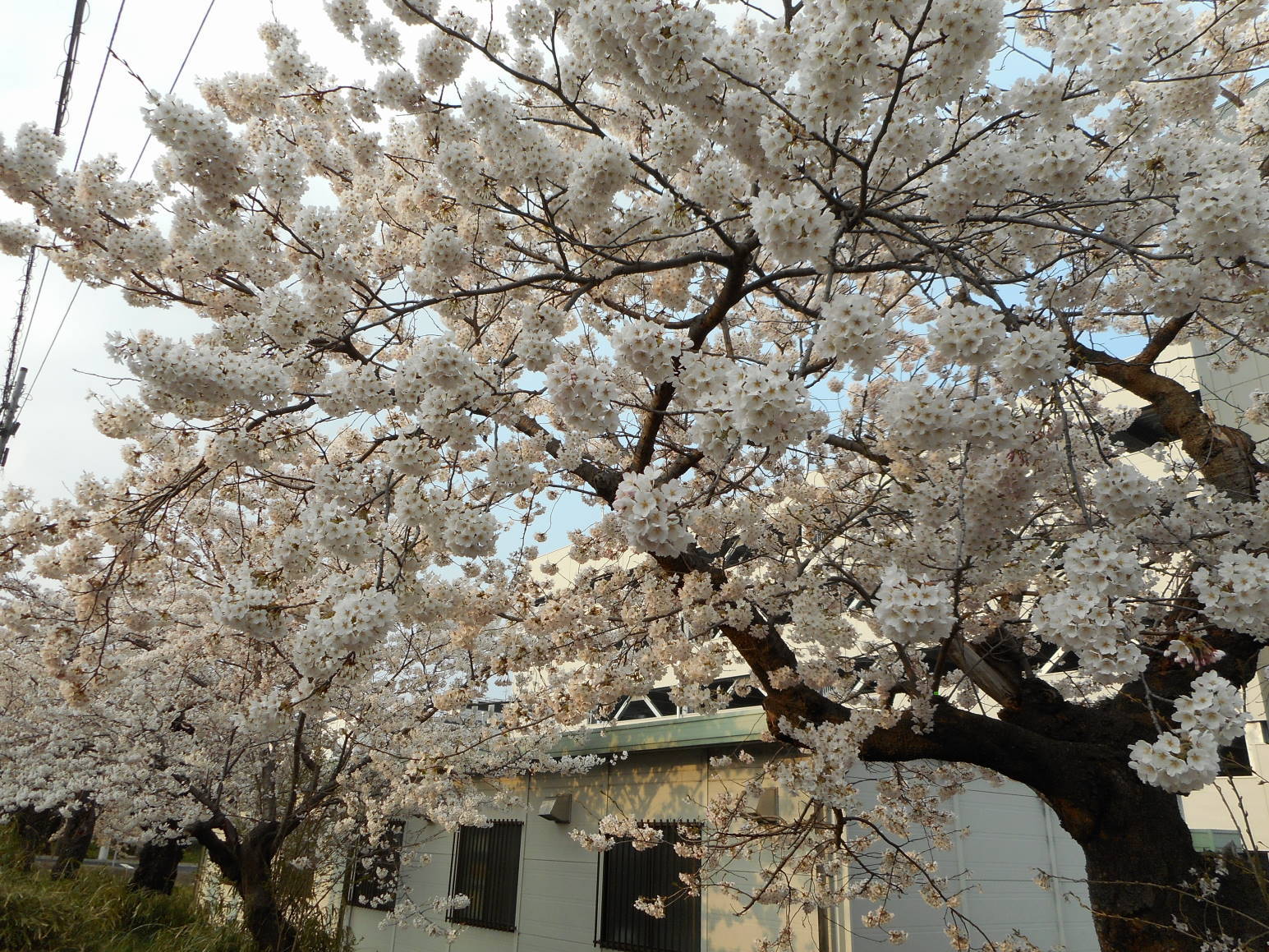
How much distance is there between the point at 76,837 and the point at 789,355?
634 inches

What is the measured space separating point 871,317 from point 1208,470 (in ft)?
11.9

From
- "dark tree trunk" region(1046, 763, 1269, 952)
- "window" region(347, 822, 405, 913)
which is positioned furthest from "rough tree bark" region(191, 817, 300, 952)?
"dark tree trunk" region(1046, 763, 1269, 952)

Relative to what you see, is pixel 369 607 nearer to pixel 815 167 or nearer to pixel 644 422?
pixel 644 422

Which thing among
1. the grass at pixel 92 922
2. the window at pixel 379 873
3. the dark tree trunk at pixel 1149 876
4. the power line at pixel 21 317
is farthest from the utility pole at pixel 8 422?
the dark tree trunk at pixel 1149 876

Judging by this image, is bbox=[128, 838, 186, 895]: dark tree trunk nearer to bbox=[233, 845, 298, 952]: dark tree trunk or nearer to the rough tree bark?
the rough tree bark

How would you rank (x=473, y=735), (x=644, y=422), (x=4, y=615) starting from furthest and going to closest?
(x=473, y=735), (x=4, y=615), (x=644, y=422)

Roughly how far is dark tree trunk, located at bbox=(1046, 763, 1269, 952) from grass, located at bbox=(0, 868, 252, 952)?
7363mm

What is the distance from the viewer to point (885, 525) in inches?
203

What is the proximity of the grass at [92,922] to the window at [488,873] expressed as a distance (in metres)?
3.05

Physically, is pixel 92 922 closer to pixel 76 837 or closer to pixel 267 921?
pixel 267 921

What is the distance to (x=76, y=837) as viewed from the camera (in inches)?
545

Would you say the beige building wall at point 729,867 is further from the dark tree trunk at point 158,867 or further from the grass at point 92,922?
the dark tree trunk at point 158,867

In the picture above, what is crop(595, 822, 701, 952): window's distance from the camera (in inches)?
275

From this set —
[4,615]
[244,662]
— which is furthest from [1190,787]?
[244,662]
